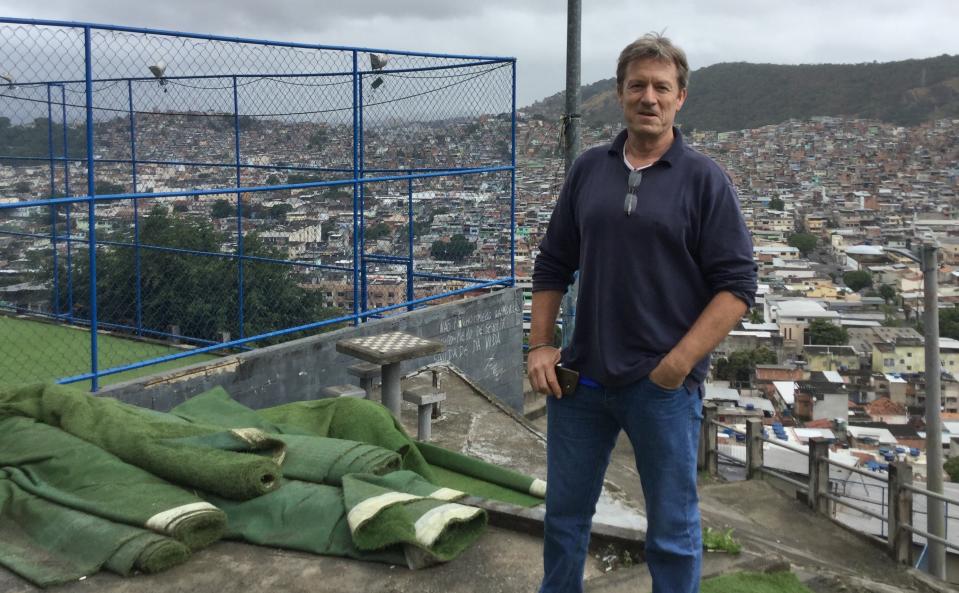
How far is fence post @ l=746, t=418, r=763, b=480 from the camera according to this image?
1302cm

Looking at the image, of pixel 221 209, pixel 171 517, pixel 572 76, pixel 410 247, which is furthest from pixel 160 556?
pixel 221 209

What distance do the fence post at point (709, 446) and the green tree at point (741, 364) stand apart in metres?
27.0

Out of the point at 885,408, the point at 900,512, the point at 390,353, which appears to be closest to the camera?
the point at 390,353

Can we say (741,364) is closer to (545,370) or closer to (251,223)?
(251,223)

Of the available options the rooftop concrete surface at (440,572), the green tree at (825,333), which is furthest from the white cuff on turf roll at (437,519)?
the green tree at (825,333)

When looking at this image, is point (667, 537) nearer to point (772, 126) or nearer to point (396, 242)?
point (396, 242)

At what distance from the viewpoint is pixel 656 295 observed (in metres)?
2.70

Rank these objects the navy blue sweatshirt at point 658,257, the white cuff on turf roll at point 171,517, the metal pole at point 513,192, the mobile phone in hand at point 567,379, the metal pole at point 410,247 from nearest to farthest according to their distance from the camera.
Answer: the navy blue sweatshirt at point 658,257 → the mobile phone in hand at point 567,379 → the white cuff on turf roll at point 171,517 → the metal pole at point 410,247 → the metal pole at point 513,192

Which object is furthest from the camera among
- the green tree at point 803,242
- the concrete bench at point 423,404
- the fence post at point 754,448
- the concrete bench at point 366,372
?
the green tree at point 803,242

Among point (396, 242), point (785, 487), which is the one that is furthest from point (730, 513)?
point (396, 242)

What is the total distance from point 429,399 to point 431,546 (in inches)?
127

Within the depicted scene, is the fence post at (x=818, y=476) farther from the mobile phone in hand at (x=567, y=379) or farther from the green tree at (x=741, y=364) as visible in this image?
the green tree at (x=741, y=364)

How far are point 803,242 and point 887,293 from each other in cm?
695

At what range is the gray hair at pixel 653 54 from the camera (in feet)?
8.82
